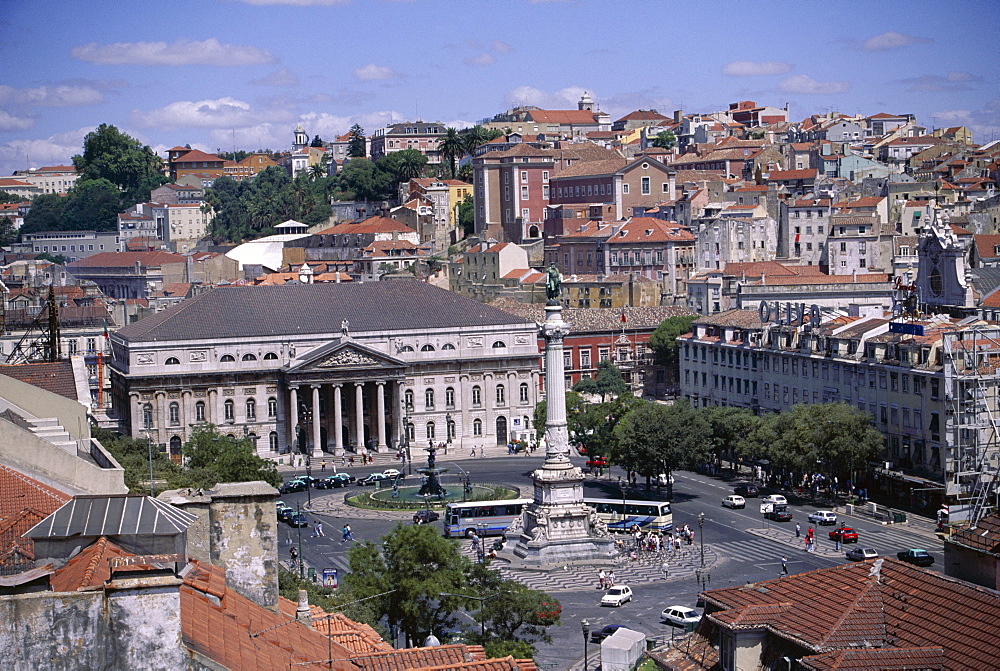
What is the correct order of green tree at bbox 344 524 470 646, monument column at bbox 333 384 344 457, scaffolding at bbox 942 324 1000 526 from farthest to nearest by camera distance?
monument column at bbox 333 384 344 457 < scaffolding at bbox 942 324 1000 526 < green tree at bbox 344 524 470 646

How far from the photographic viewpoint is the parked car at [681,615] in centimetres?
5441

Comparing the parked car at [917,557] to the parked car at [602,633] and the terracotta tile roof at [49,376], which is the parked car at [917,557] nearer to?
the parked car at [602,633]

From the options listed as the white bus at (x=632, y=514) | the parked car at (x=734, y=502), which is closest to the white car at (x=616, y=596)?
the white bus at (x=632, y=514)

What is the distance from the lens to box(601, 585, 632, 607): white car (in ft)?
195

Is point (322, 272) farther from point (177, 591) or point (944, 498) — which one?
point (177, 591)

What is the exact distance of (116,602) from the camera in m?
15.3

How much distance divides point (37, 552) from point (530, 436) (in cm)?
9651

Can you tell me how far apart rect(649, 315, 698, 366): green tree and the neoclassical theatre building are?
1470 centimetres

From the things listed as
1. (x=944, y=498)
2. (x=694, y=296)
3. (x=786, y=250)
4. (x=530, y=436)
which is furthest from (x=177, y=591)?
(x=786, y=250)

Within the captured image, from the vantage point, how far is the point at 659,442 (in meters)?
85.1

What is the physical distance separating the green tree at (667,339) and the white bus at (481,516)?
49369mm

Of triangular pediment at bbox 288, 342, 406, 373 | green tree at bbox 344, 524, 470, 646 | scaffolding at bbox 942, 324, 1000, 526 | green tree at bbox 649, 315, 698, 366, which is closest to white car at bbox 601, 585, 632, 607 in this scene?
green tree at bbox 344, 524, 470, 646

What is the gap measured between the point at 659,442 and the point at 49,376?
42950 mm

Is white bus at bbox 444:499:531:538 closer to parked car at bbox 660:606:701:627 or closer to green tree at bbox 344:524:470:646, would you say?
parked car at bbox 660:606:701:627
